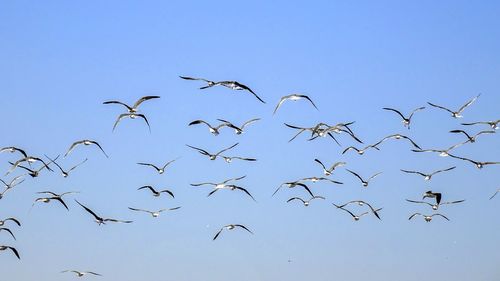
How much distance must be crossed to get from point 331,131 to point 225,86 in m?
11.2

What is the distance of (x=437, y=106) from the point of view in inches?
2042

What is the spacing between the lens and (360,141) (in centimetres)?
5084

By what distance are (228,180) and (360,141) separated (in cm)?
859

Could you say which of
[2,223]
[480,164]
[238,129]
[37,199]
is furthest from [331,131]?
[2,223]

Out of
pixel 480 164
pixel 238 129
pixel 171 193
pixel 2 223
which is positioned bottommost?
pixel 2 223

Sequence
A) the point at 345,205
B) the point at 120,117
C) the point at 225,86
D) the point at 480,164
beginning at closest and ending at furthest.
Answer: the point at 225,86 → the point at 120,117 → the point at 480,164 → the point at 345,205

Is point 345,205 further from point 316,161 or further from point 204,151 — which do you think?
point 204,151

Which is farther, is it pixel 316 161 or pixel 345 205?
pixel 345 205

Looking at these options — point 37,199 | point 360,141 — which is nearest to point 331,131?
point 360,141

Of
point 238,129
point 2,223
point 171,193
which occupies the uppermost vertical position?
point 238,129

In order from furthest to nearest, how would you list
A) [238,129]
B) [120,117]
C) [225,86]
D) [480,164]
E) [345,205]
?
1. [345,205]
2. [480,164]
3. [238,129]
4. [120,117]
5. [225,86]

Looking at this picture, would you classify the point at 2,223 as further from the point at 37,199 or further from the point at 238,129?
the point at 238,129

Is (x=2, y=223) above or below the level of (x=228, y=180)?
below

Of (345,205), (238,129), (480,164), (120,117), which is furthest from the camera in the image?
(345,205)
